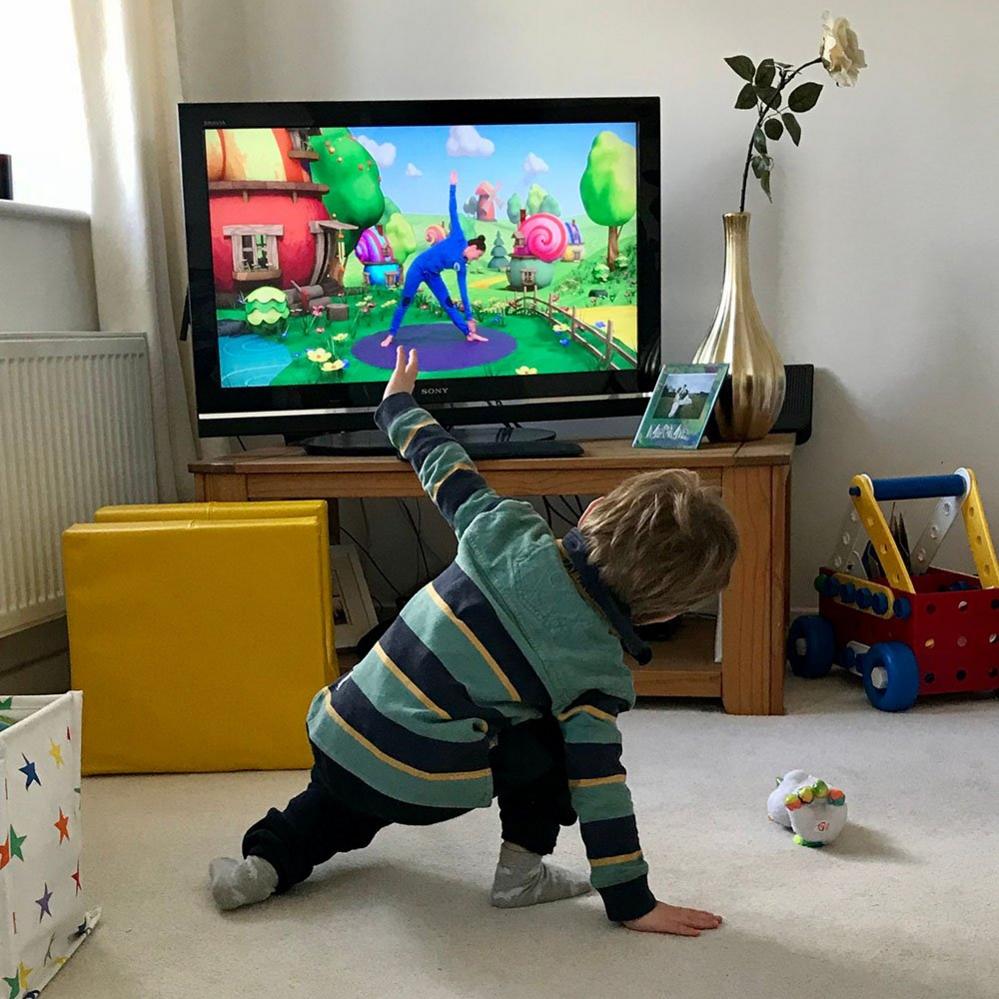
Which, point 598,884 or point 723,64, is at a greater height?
point 723,64

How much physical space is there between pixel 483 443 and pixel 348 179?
1.88 feet

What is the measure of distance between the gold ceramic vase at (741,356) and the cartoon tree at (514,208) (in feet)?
1.38

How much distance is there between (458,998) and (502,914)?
8.3 inches

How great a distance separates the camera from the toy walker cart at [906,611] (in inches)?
91.9

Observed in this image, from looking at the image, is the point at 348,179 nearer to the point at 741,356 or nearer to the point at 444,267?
the point at 444,267

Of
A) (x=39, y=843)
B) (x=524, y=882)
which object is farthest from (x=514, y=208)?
(x=39, y=843)

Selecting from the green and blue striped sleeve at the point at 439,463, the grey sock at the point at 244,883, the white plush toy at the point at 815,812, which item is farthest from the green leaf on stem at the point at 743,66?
the grey sock at the point at 244,883

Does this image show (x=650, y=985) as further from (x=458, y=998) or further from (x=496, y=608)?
(x=496, y=608)

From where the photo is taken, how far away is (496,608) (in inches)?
57.7

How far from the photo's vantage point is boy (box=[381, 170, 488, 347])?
2494 millimetres

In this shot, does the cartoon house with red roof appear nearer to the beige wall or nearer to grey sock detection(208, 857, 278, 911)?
the beige wall

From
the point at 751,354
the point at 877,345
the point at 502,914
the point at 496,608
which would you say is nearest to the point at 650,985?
the point at 502,914

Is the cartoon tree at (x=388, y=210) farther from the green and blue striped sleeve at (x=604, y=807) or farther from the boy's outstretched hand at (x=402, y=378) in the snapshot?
the green and blue striped sleeve at (x=604, y=807)

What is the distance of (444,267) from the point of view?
2504 mm
